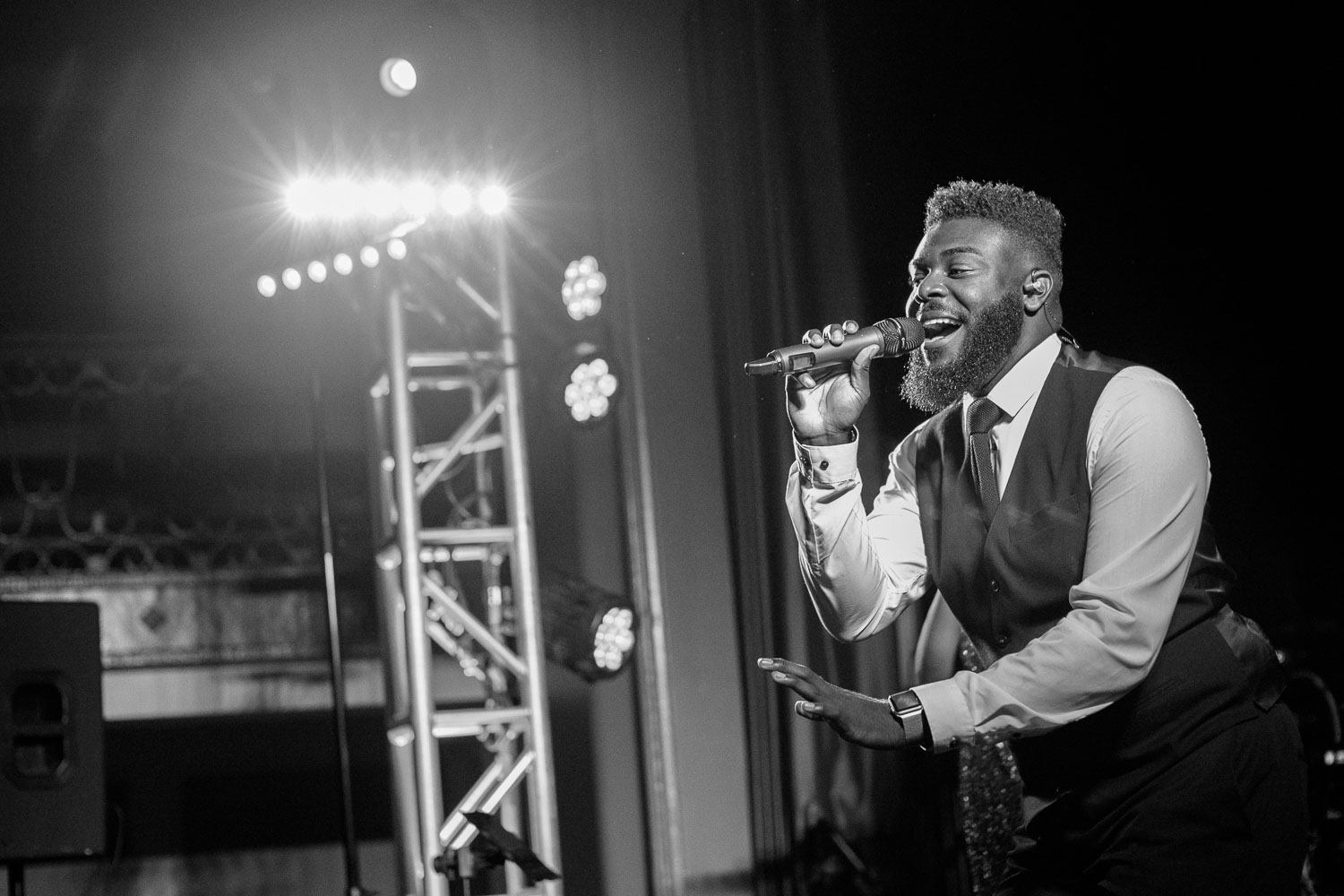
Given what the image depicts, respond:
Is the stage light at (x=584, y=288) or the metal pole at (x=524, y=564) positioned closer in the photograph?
the metal pole at (x=524, y=564)

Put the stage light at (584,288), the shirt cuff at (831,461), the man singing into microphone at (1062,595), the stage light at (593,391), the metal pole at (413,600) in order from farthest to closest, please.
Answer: the stage light at (584,288) → the stage light at (593,391) → the metal pole at (413,600) → the shirt cuff at (831,461) → the man singing into microphone at (1062,595)

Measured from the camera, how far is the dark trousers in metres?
1.87

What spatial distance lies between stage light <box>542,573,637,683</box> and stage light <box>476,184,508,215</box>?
1.17 metres

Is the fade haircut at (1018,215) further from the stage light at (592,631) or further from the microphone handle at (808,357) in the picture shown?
the stage light at (592,631)

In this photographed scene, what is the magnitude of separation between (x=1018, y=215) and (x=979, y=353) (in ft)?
0.75

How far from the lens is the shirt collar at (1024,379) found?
6.82 ft

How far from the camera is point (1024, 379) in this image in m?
2.10

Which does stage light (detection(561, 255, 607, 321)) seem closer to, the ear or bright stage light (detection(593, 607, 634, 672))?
bright stage light (detection(593, 607, 634, 672))

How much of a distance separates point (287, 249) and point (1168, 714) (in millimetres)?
4564

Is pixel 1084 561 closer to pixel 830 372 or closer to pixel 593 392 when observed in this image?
pixel 830 372

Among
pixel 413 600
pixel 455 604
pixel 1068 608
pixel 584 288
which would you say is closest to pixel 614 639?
pixel 455 604

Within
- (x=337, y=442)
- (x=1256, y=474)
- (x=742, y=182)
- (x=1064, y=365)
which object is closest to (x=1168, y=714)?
(x=1064, y=365)

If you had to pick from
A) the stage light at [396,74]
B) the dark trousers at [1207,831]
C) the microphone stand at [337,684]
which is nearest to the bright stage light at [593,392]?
the microphone stand at [337,684]

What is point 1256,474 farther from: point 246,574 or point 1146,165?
point 246,574
